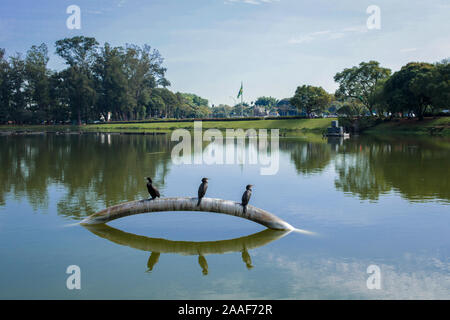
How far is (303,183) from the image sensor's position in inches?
917

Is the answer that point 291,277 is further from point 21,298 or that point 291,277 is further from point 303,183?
point 303,183

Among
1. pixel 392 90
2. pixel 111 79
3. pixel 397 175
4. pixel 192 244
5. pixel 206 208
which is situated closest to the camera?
pixel 192 244

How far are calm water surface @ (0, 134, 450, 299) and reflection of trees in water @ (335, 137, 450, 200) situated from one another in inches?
5.9

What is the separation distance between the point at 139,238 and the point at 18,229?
439 centimetres

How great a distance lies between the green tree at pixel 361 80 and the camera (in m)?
99.9

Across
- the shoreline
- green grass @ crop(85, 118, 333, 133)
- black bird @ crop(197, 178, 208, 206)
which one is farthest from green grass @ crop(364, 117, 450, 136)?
black bird @ crop(197, 178, 208, 206)

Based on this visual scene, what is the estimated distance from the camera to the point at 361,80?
335 feet

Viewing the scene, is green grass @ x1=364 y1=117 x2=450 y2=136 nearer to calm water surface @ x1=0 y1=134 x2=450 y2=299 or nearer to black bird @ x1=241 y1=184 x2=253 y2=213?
calm water surface @ x1=0 y1=134 x2=450 y2=299

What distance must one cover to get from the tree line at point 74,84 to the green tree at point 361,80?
5916 cm

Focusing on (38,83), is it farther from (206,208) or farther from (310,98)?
(206,208)

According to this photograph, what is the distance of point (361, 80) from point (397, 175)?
82.1 metres

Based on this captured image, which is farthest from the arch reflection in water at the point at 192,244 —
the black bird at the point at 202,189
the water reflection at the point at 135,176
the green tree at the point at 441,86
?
the green tree at the point at 441,86

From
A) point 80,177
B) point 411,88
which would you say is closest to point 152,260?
point 80,177
